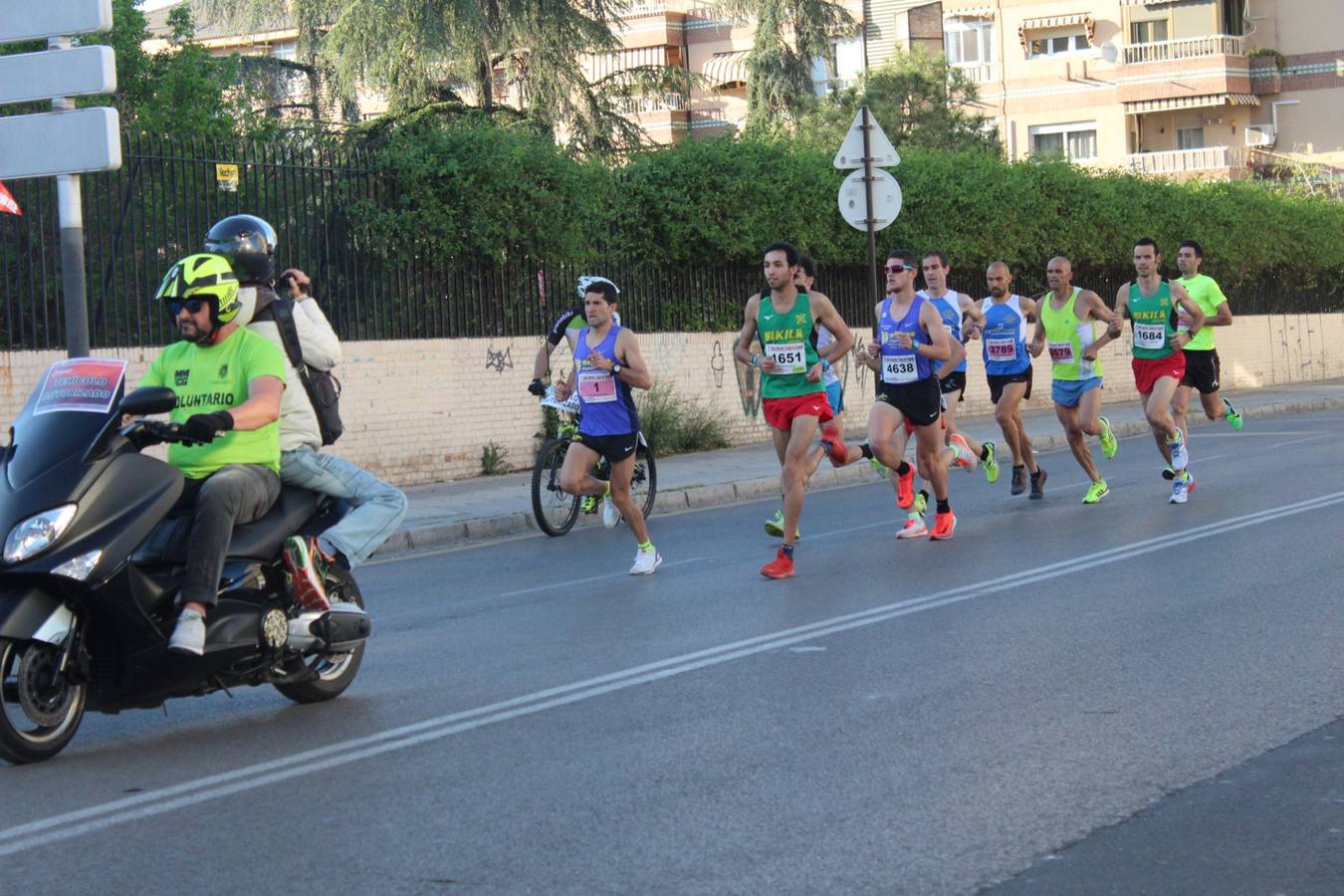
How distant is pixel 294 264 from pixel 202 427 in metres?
11.9

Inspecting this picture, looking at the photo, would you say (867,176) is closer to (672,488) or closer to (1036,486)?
(672,488)

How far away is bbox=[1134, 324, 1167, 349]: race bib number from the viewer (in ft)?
49.6

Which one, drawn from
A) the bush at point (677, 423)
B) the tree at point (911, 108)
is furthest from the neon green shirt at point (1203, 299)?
the tree at point (911, 108)

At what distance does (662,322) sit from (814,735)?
54.0ft

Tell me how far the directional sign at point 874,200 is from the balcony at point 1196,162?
34.2 metres

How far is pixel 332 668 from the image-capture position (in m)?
7.54

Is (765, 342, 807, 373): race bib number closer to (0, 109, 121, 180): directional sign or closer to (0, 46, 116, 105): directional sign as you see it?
(0, 109, 121, 180): directional sign

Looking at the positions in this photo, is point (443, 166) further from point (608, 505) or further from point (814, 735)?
point (814, 735)

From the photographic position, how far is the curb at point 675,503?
574 inches

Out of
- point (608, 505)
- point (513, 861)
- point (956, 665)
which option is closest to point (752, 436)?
point (608, 505)

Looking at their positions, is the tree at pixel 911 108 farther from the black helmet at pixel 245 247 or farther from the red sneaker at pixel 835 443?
the black helmet at pixel 245 247

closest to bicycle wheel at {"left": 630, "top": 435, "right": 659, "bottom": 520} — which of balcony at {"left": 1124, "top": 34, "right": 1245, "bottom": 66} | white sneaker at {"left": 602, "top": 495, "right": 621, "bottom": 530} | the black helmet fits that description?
white sneaker at {"left": 602, "top": 495, "right": 621, "bottom": 530}

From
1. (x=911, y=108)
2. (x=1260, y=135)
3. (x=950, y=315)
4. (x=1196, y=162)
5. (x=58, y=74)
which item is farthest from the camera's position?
(x=1260, y=135)

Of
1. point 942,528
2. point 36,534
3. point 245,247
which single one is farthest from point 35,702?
point 942,528
